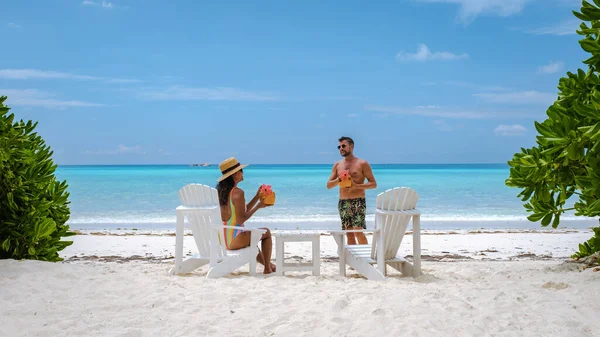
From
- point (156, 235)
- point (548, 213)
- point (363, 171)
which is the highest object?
point (363, 171)

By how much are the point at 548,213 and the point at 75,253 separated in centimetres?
624

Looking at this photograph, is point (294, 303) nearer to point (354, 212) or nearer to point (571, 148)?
point (354, 212)

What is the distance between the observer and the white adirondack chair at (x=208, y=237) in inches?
204

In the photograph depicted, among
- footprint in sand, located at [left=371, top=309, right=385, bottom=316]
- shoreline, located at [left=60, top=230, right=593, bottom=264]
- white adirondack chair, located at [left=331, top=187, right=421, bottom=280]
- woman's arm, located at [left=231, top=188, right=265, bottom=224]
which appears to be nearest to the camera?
footprint in sand, located at [left=371, top=309, right=385, bottom=316]

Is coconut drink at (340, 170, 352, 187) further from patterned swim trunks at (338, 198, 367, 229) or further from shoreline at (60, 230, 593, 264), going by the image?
shoreline at (60, 230, 593, 264)

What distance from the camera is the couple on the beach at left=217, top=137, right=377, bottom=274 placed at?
531cm

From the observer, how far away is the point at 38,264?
4914 mm

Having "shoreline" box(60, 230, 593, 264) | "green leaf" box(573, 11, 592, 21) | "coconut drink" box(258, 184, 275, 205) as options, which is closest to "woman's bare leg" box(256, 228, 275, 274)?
"coconut drink" box(258, 184, 275, 205)

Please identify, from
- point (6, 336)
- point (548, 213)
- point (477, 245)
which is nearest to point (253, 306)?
point (6, 336)

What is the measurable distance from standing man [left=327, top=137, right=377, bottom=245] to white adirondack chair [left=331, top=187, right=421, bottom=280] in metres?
0.59

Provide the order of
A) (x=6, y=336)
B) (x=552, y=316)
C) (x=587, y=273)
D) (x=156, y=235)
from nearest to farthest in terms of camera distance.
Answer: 1. (x=6, y=336)
2. (x=552, y=316)
3. (x=587, y=273)
4. (x=156, y=235)

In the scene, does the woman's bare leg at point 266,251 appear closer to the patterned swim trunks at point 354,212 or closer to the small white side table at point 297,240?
the small white side table at point 297,240

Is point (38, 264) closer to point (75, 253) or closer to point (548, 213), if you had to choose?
point (75, 253)

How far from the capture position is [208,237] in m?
5.63
